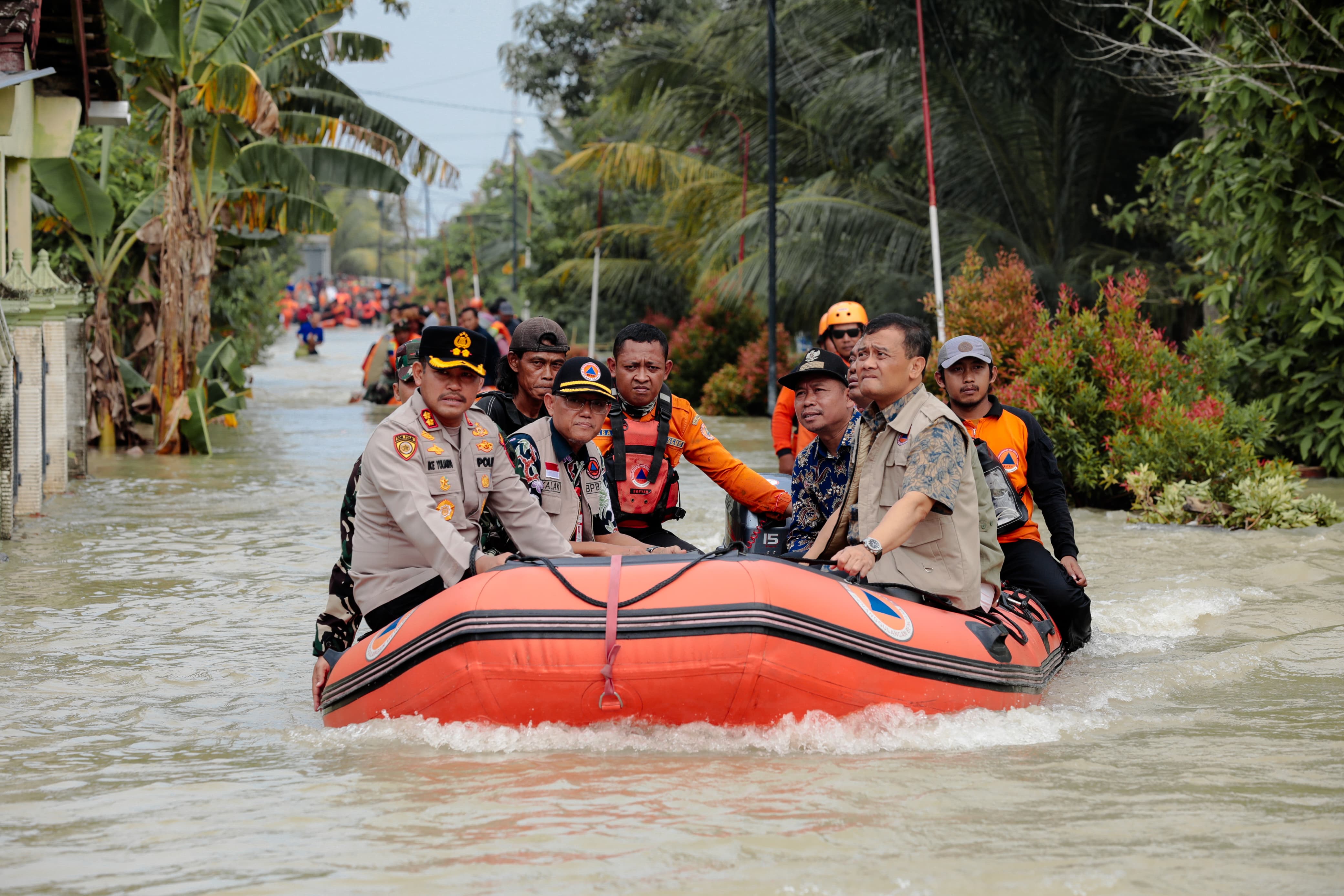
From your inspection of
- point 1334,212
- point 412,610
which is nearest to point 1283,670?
point 412,610

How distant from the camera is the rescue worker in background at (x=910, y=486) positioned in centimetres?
529

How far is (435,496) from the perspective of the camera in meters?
5.47

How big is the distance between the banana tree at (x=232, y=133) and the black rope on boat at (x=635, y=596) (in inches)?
455

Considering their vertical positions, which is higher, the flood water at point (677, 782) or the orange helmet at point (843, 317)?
the orange helmet at point (843, 317)

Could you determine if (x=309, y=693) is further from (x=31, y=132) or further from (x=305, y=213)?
(x=305, y=213)

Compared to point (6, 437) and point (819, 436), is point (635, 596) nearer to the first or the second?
point (819, 436)

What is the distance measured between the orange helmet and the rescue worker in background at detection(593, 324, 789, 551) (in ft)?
4.80

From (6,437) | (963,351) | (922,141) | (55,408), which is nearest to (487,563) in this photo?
(963,351)

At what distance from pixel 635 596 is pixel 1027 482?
7.66 ft

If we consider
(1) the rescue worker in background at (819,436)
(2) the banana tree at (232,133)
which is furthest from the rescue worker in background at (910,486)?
(2) the banana tree at (232,133)

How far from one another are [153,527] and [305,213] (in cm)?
774

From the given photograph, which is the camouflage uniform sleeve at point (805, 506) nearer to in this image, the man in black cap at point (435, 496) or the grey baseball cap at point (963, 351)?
the grey baseball cap at point (963, 351)

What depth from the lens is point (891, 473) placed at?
5.48 metres

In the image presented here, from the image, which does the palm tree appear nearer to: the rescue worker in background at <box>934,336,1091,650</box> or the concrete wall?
the rescue worker in background at <box>934,336,1091,650</box>
